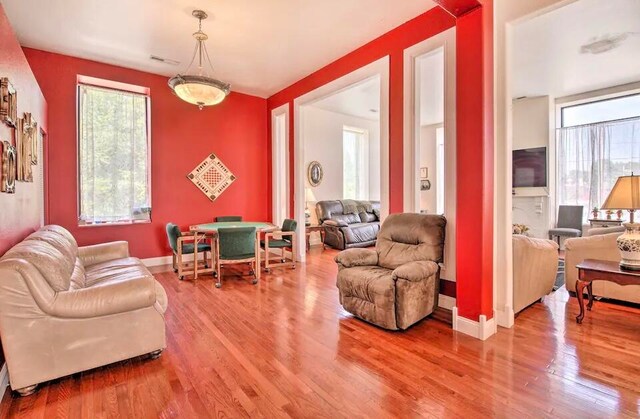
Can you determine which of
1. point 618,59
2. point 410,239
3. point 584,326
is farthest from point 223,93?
point 618,59

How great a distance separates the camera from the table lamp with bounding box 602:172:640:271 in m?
2.58

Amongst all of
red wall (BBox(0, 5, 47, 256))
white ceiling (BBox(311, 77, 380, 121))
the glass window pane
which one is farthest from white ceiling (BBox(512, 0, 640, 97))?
red wall (BBox(0, 5, 47, 256))

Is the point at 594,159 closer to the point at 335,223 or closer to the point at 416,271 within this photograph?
the point at 335,223

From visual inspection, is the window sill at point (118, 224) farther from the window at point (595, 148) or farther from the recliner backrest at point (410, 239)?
the window at point (595, 148)

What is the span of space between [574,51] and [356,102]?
379 cm

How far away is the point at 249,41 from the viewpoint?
4129mm

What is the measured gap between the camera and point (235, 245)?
427 cm

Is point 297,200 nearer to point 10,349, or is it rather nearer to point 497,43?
point 497,43

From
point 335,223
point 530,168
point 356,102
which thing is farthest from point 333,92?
point 530,168

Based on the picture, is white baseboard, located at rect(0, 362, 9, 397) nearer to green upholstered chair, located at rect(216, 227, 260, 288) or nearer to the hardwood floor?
the hardwood floor

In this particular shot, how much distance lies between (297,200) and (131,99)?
3.13 metres

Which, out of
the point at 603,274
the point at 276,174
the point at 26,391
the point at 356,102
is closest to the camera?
the point at 26,391

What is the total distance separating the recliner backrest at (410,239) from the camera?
3096 mm

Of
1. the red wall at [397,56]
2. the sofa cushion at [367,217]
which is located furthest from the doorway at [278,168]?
the red wall at [397,56]
